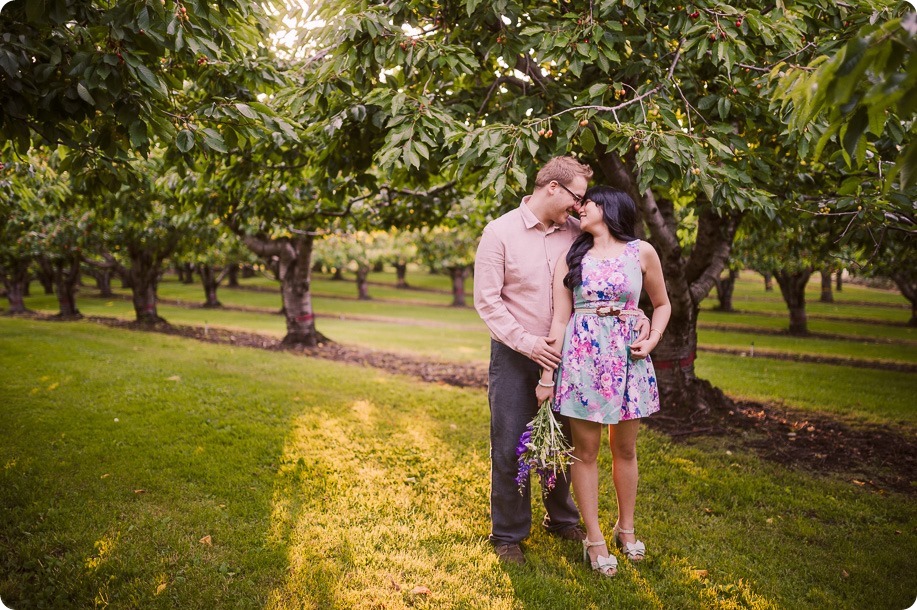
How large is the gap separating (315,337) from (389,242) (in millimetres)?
14217

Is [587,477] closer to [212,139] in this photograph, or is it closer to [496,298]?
[496,298]

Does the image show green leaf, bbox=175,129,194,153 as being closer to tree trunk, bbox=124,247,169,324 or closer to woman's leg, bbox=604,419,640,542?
woman's leg, bbox=604,419,640,542

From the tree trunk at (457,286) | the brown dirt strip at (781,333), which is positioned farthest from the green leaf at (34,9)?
the tree trunk at (457,286)

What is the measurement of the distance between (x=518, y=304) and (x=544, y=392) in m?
0.61

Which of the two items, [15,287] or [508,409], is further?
[15,287]

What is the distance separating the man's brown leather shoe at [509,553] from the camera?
382 cm

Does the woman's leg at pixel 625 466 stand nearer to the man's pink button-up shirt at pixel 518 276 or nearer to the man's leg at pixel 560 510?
the man's leg at pixel 560 510

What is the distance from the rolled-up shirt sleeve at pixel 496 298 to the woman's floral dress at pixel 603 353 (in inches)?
12.9

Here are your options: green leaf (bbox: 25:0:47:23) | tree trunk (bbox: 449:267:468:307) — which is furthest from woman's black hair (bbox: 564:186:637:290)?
tree trunk (bbox: 449:267:468:307)

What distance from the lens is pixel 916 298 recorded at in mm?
22672

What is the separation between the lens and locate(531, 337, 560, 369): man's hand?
3535mm

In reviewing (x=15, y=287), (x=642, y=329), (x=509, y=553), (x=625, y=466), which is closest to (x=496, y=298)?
(x=642, y=329)

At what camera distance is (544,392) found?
3646 millimetres

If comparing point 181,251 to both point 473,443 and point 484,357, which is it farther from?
point 473,443
